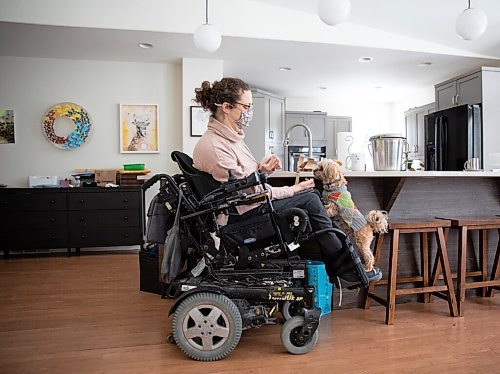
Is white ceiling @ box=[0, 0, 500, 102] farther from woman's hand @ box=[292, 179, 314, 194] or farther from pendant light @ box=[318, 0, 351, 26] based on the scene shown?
woman's hand @ box=[292, 179, 314, 194]

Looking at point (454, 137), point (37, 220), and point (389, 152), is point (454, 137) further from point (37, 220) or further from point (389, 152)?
point (37, 220)

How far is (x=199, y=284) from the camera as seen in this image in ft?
6.88

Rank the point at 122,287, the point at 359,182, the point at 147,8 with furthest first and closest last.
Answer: the point at 147,8 → the point at 122,287 → the point at 359,182

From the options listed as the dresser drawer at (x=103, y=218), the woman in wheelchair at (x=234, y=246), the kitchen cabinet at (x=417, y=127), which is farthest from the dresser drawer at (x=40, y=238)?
the kitchen cabinet at (x=417, y=127)

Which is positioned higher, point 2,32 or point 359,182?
point 2,32

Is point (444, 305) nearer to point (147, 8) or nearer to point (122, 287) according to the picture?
point (122, 287)

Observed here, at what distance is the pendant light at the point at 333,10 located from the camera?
2691 mm

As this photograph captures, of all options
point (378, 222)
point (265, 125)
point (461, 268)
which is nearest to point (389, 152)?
point (378, 222)

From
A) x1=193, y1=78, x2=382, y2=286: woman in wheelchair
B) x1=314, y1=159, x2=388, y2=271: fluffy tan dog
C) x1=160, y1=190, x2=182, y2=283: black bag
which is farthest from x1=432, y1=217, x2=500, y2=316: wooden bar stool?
x1=160, y1=190, x2=182, y2=283: black bag

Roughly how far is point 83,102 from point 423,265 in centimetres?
424

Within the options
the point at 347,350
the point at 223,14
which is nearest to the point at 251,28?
the point at 223,14

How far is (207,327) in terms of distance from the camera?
2016 mm

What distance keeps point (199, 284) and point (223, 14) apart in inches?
129

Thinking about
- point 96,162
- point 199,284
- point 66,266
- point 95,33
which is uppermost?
point 95,33
